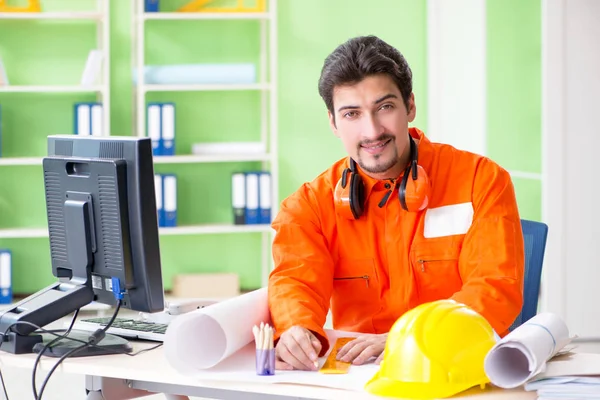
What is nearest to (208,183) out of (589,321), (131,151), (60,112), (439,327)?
(60,112)

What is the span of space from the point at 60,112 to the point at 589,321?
3.24m

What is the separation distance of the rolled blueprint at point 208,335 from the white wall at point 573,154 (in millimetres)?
2552

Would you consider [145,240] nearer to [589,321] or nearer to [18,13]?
[589,321]

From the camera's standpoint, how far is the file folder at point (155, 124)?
5.04 m

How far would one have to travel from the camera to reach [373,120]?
2.13m

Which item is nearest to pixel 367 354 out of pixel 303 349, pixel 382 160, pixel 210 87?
pixel 303 349

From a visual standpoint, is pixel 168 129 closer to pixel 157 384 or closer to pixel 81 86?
pixel 81 86

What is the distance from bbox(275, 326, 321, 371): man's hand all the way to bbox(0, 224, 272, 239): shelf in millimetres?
3293

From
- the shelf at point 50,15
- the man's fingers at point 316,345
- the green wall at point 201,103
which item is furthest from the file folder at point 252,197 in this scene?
the man's fingers at point 316,345

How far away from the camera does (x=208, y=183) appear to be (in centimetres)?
551

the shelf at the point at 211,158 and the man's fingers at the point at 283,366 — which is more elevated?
the shelf at the point at 211,158

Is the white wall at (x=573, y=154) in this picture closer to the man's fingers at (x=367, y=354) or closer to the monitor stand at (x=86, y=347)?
the man's fingers at (x=367, y=354)

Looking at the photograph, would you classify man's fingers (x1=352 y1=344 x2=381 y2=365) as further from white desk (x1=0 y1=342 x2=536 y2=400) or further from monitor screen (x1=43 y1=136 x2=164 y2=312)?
monitor screen (x1=43 y1=136 x2=164 y2=312)

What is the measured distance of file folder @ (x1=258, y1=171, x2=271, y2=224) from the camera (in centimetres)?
515
